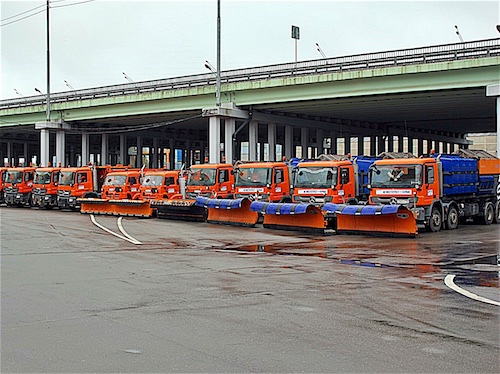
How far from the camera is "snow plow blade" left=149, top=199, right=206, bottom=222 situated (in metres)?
29.9

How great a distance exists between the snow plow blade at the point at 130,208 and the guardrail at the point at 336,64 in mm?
14907

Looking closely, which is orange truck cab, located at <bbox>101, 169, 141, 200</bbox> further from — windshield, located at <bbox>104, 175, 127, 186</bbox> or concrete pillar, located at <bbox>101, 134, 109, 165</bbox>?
concrete pillar, located at <bbox>101, 134, 109, 165</bbox>

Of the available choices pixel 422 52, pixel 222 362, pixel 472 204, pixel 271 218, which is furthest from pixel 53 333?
pixel 422 52

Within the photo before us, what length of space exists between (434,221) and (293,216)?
508cm

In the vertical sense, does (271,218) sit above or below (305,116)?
below

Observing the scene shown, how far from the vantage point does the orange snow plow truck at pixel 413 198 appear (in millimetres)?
22547

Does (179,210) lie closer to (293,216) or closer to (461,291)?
(293,216)

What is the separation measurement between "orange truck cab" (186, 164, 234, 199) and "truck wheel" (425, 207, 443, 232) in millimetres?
10092

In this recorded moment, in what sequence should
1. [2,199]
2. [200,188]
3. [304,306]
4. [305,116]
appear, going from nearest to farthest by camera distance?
1. [304,306]
2. [200,188]
3. [2,199]
4. [305,116]

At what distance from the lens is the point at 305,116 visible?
53906 mm

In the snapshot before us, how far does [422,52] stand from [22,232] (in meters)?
25.2

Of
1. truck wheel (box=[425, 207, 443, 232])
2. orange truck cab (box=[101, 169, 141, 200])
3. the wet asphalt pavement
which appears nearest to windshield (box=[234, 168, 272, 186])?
truck wheel (box=[425, 207, 443, 232])

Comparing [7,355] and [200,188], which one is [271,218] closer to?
[200,188]

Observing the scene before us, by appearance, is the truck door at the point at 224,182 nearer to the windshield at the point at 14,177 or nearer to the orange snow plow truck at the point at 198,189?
the orange snow plow truck at the point at 198,189
